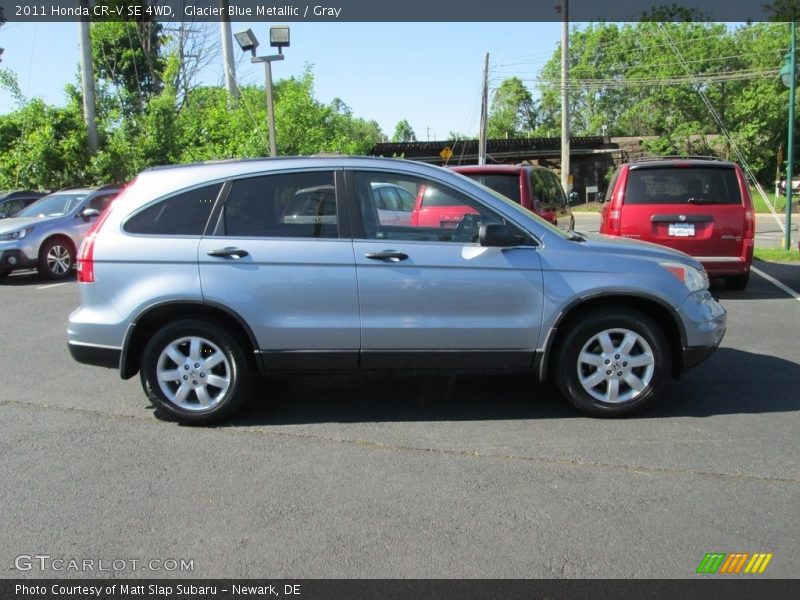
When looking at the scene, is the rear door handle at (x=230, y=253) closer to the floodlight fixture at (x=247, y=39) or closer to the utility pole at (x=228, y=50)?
the floodlight fixture at (x=247, y=39)

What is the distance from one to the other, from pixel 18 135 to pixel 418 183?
2149cm

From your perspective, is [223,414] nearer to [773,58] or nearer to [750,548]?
[750,548]

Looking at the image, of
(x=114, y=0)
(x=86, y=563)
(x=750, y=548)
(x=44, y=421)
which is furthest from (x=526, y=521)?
(x=114, y=0)

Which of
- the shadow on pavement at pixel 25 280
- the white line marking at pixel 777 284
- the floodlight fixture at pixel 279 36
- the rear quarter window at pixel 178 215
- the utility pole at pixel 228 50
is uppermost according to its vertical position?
the utility pole at pixel 228 50

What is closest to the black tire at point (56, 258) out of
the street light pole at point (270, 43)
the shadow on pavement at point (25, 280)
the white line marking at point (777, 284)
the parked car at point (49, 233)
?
the parked car at point (49, 233)

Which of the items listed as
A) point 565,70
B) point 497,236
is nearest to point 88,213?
point 497,236

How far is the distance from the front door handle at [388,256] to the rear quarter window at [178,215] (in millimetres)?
1178

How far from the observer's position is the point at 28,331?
852cm

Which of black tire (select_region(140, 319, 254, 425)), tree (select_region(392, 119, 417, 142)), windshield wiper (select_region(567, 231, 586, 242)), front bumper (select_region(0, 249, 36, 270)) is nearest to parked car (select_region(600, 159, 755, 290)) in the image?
windshield wiper (select_region(567, 231, 586, 242))

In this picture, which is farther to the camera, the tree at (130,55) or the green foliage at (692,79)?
the green foliage at (692,79)

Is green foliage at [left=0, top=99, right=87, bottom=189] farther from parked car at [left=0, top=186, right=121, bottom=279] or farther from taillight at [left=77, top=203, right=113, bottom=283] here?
taillight at [left=77, top=203, right=113, bottom=283]

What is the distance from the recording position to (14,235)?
12.7 metres

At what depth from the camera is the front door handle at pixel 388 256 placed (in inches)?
194

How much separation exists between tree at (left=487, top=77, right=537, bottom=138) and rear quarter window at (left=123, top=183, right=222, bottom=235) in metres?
82.3
